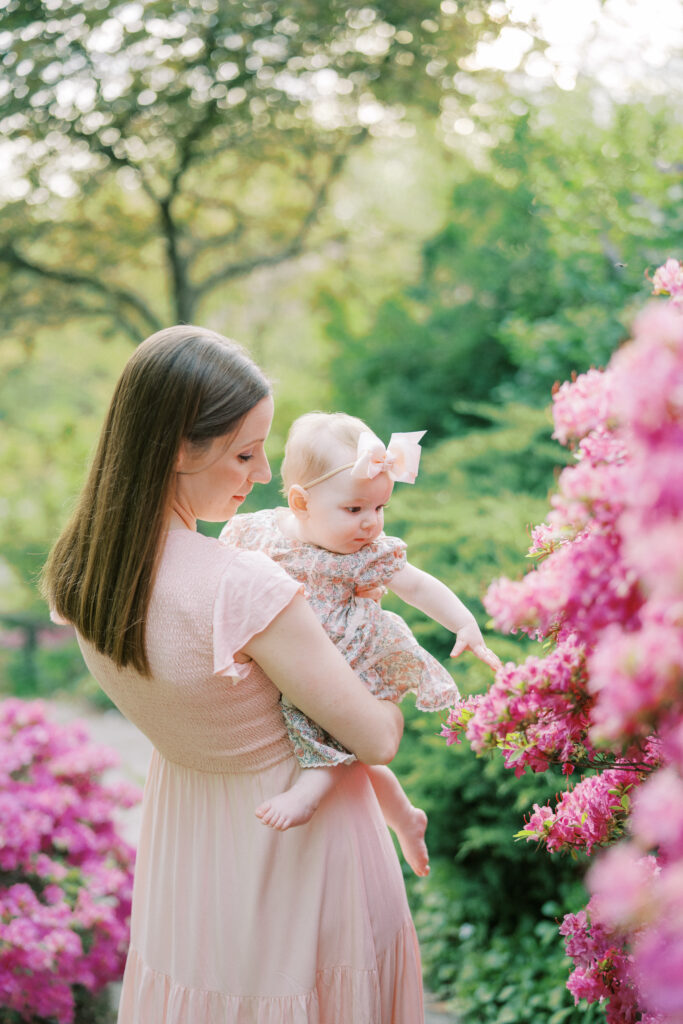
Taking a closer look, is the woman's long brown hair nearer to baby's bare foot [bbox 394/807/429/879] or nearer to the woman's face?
the woman's face

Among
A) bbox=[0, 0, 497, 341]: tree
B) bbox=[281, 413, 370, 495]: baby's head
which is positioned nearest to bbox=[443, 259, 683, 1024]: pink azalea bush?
bbox=[281, 413, 370, 495]: baby's head

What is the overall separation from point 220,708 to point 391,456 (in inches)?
25.8

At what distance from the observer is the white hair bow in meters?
1.79

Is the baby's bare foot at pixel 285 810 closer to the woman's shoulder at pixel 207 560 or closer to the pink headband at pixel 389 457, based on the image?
the woman's shoulder at pixel 207 560

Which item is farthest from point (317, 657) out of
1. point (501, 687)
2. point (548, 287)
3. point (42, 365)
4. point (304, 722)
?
point (42, 365)

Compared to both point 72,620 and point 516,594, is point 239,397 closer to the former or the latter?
point 72,620

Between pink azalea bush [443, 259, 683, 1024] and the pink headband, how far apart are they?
1.46ft

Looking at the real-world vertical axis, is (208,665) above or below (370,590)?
above

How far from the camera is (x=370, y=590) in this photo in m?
1.91

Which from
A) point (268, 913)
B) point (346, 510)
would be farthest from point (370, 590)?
point (268, 913)

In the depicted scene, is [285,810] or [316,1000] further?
[316,1000]

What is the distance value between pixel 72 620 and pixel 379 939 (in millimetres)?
891

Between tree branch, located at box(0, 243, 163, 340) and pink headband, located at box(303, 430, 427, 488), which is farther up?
pink headband, located at box(303, 430, 427, 488)

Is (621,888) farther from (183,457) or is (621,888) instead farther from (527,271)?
(527,271)
